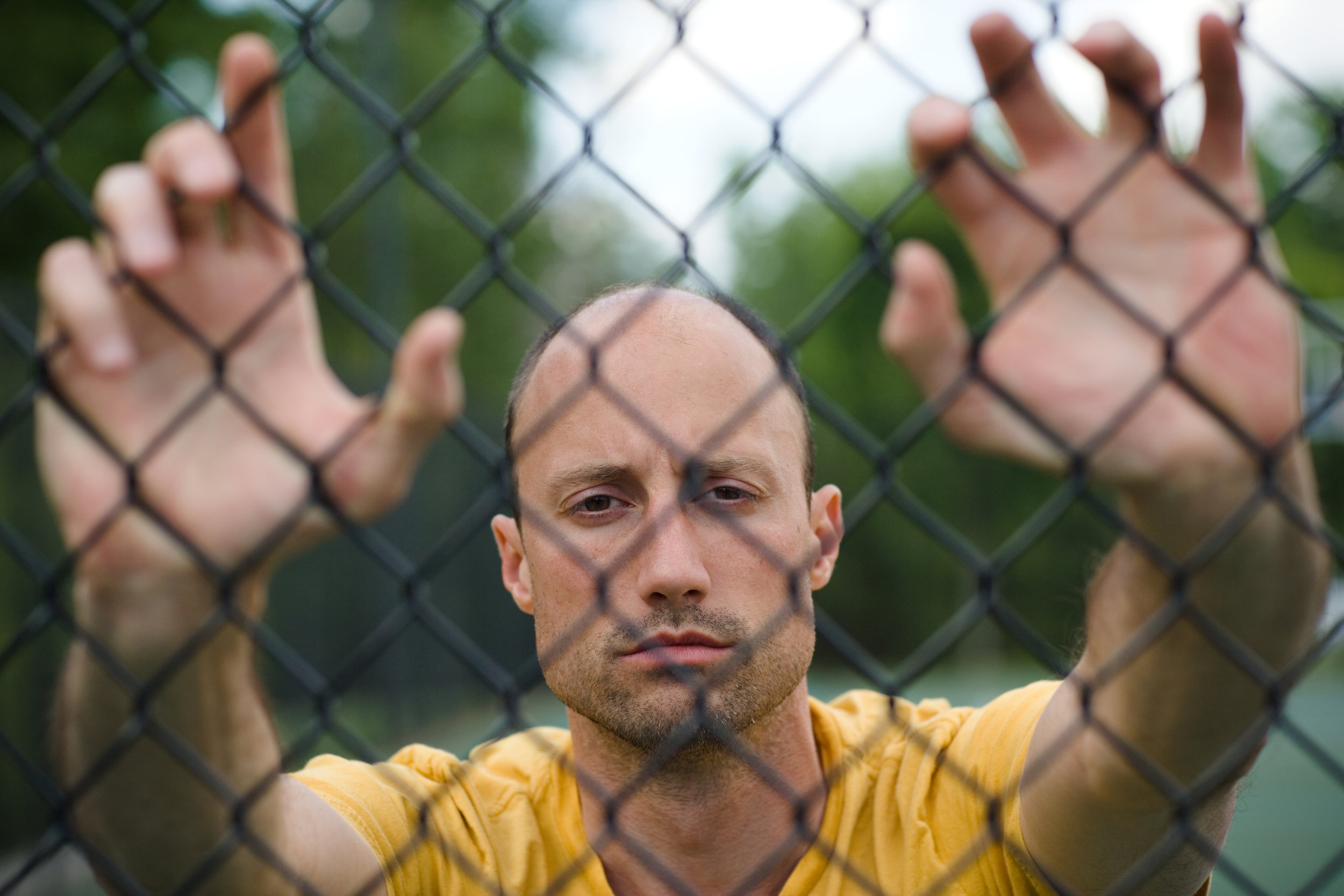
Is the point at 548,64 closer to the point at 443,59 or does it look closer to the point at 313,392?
the point at 443,59

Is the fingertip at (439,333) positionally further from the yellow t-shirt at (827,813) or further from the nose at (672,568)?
the yellow t-shirt at (827,813)

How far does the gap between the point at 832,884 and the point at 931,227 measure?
15934 mm

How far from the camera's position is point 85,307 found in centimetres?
92

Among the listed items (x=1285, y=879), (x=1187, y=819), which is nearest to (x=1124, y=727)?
(x=1187, y=819)

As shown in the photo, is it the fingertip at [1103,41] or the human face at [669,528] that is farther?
the human face at [669,528]

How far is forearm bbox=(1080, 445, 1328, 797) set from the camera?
1035 millimetres

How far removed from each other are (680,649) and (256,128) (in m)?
0.86

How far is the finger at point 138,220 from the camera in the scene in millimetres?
903

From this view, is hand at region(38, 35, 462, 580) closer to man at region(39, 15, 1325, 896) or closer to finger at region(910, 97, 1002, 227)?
man at region(39, 15, 1325, 896)

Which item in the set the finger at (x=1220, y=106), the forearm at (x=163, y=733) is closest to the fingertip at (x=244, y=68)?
the forearm at (x=163, y=733)

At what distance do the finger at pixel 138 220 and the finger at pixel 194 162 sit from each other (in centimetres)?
2

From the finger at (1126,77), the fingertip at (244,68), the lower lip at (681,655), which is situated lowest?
the lower lip at (681,655)

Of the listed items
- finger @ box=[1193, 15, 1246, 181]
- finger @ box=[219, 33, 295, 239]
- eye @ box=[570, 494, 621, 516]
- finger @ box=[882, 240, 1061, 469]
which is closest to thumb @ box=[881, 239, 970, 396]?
finger @ box=[882, 240, 1061, 469]

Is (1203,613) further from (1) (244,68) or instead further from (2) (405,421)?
(1) (244,68)
